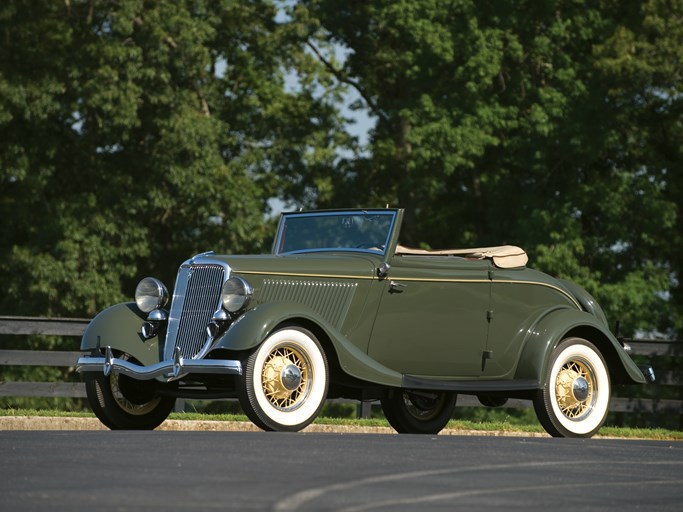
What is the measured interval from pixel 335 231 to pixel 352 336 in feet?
4.88

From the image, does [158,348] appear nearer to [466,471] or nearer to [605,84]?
[466,471]

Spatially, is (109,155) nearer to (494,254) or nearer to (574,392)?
(494,254)

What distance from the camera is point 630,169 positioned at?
32.6 m

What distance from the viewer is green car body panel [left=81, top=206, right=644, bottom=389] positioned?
1178 centimetres

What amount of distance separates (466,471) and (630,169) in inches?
→ 992

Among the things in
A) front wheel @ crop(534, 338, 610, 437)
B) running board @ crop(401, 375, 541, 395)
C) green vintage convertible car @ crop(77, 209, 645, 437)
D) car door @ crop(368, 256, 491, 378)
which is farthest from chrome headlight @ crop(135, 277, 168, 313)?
front wheel @ crop(534, 338, 610, 437)

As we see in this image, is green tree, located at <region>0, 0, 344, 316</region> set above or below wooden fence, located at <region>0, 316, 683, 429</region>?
above

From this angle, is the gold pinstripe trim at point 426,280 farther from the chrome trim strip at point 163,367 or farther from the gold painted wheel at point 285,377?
the chrome trim strip at point 163,367

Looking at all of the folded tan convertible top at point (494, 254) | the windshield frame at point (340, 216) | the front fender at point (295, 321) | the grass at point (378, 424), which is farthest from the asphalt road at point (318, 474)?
the grass at point (378, 424)

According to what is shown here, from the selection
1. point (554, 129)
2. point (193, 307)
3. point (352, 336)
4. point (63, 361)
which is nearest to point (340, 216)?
point (352, 336)

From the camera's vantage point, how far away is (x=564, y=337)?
42.7 ft

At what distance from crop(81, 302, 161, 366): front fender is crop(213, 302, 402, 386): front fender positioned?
996 millimetres

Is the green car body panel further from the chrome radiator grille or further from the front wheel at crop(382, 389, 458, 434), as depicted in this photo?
the front wheel at crop(382, 389, 458, 434)

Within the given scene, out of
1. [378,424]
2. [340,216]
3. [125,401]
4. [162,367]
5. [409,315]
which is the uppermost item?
[340,216]
